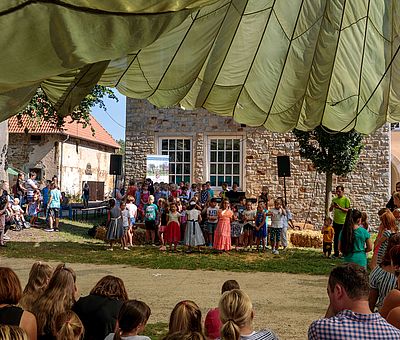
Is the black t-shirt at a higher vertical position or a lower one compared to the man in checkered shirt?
lower

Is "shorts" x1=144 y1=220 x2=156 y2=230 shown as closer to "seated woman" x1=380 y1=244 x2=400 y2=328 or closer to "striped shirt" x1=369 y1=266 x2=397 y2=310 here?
"striped shirt" x1=369 y1=266 x2=397 y2=310

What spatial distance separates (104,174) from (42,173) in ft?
33.9

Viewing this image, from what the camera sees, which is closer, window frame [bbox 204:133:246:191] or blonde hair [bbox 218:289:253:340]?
blonde hair [bbox 218:289:253:340]

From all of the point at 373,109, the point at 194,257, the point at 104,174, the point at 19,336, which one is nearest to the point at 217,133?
the point at 194,257

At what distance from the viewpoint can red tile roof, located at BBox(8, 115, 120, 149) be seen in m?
34.1

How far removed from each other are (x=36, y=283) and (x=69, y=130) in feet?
113

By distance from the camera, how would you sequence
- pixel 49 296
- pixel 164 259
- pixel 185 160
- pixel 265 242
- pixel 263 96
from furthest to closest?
pixel 185 160 → pixel 265 242 → pixel 164 259 → pixel 263 96 → pixel 49 296

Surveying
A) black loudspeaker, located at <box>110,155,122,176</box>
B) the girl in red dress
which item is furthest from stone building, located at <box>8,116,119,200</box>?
the girl in red dress

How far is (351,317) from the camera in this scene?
2.66 m

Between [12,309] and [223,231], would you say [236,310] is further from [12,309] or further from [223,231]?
[223,231]

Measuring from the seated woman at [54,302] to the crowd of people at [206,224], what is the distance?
1094 cm

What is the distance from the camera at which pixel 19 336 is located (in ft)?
7.95

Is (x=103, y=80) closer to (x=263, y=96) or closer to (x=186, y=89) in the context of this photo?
(x=186, y=89)

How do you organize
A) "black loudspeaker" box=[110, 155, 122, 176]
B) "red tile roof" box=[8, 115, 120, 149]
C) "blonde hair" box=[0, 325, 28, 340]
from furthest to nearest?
"red tile roof" box=[8, 115, 120, 149] < "black loudspeaker" box=[110, 155, 122, 176] < "blonde hair" box=[0, 325, 28, 340]
